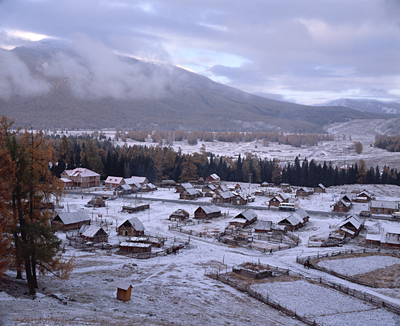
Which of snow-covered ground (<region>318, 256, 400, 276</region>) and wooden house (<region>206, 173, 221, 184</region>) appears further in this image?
wooden house (<region>206, 173, 221, 184</region>)

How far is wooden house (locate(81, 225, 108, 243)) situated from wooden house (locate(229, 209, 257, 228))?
2001cm

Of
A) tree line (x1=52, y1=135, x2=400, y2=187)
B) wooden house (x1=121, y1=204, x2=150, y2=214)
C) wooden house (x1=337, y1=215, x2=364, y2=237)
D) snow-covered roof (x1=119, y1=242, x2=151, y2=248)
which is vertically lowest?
wooden house (x1=121, y1=204, x2=150, y2=214)

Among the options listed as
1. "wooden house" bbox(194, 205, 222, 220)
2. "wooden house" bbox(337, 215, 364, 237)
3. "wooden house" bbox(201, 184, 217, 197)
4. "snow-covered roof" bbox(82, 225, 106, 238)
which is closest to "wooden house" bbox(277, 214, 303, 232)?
"wooden house" bbox(337, 215, 364, 237)

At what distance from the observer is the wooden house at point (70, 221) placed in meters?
45.7

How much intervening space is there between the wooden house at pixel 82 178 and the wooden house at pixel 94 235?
51688 millimetres

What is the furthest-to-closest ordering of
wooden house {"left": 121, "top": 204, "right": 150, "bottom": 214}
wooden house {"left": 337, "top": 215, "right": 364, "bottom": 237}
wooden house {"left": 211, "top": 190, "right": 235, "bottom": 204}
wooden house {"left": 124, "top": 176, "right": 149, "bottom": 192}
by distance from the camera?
wooden house {"left": 124, "top": 176, "right": 149, "bottom": 192} → wooden house {"left": 211, "top": 190, "right": 235, "bottom": 204} → wooden house {"left": 121, "top": 204, "right": 150, "bottom": 214} → wooden house {"left": 337, "top": 215, "right": 364, "bottom": 237}

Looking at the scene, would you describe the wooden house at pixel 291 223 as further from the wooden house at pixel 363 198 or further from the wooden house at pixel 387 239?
the wooden house at pixel 363 198

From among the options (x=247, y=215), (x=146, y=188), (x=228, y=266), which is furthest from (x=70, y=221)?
(x=146, y=188)

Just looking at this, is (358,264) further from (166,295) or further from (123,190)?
(123,190)

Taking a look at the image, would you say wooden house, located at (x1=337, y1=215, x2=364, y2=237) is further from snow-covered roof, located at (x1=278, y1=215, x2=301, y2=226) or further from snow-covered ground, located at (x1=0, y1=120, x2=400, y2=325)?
snow-covered roof, located at (x1=278, y1=215, x2=301, y2=226)

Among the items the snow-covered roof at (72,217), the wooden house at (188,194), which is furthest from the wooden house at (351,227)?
the snow-covered roof at (72,217)

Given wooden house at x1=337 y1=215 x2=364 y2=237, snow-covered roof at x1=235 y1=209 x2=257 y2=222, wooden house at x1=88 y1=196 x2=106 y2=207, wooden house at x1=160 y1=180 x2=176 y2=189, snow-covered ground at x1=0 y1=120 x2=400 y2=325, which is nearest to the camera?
snow-covered ground at x1=0 y1=120 x2=400 y2=325

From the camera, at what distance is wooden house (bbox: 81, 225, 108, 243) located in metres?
40.1

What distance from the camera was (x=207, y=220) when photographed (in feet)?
187
